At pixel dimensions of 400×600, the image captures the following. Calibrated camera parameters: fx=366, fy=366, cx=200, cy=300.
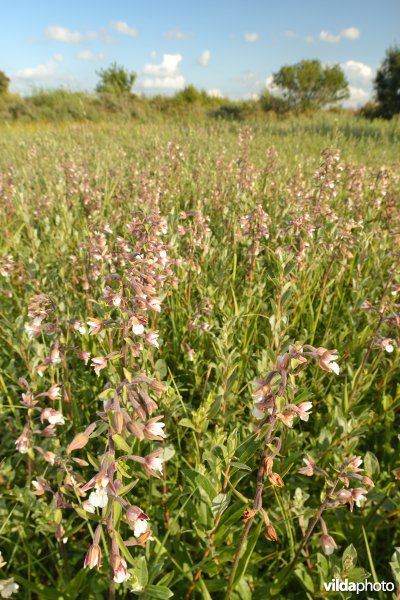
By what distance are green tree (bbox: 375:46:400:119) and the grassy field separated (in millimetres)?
27108

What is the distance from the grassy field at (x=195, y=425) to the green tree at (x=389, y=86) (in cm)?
2711

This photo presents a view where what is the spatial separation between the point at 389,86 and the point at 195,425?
32935 millimetres

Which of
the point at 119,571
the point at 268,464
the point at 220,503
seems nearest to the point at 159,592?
the point at 119,571

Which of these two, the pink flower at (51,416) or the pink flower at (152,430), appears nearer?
the pink flower at (152,430)

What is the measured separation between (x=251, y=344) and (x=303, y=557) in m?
1.37

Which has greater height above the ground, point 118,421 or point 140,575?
point 118,421

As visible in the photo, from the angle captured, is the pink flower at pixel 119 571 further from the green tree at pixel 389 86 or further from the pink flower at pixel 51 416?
the green tree at pixel 389 86

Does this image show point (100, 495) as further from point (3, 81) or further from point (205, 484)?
point (3, 81)

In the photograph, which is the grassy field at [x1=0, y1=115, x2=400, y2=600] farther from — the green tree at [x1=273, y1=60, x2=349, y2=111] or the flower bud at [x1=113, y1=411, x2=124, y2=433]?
the green tree at [x1=273, y1=60, x2=349, y2=111]

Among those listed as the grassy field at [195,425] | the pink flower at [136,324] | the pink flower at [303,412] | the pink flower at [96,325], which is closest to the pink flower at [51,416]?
the grassy field at [195,425]

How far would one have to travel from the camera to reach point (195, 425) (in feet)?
6.08

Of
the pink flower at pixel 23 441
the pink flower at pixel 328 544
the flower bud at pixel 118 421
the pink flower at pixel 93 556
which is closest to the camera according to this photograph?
the flower bud at pixel 118 421

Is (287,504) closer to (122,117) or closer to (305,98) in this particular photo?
(122,117)

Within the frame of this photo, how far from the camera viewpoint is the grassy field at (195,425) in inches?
51.0
